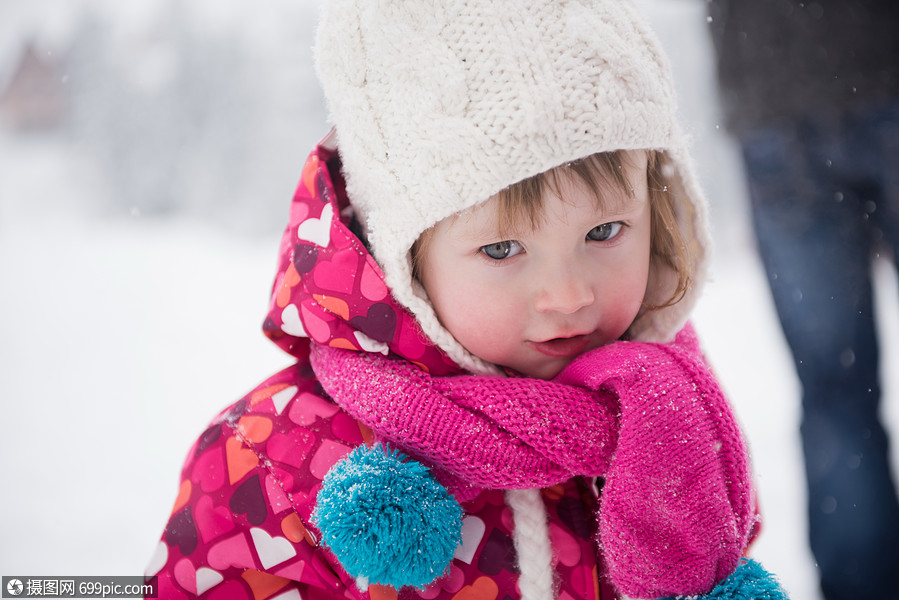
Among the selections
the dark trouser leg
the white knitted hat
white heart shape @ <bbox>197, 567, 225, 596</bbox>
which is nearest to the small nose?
the white knitted hat

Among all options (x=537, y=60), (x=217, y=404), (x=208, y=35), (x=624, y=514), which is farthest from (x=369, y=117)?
(x=208, y=35)

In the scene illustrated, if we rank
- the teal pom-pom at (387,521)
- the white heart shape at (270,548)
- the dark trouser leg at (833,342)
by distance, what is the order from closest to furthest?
the teal pom-pom at (387,521) < the white heart shape at (270,548) < the dark trouser leg at (833,342)

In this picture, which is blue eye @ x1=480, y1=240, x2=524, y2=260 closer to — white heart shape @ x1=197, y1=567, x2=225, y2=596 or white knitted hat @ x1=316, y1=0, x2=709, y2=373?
white knitted hat @ x1=316, y1=0, x2=709, y2=373

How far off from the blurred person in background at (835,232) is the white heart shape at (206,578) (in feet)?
3.64

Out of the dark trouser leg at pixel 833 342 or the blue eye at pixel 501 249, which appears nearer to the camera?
the blue eye at pixel 501 249

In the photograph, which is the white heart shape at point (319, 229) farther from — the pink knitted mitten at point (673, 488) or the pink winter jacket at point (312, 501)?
the pink knitted mitten at point (673, 488)

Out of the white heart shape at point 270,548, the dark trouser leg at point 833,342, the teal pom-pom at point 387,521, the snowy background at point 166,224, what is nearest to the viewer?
the teal pom-pom at point 387,521

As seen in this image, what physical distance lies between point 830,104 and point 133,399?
165cm

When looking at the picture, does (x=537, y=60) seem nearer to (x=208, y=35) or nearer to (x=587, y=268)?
(x=587, y=268)

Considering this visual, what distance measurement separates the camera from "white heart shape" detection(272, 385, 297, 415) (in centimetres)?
80

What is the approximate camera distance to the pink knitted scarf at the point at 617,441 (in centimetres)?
65

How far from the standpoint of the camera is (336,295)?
75cm

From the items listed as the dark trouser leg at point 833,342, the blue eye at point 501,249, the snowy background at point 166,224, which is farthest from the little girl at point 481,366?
the snowy background at point 166,224

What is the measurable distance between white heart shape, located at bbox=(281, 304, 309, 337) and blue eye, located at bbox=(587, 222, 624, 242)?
1.11 feet
